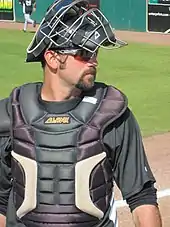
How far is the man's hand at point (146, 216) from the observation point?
2.95m

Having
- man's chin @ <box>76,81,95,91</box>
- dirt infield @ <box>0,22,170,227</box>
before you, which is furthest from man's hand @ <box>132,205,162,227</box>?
dirt infield @ <box>0,22,170,227</box>

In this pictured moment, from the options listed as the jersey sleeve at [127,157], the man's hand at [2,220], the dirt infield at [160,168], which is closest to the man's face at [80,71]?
the jersey sleeve at [127,157]

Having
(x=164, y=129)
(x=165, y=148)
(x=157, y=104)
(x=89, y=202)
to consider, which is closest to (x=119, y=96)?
(x=89, y=202)

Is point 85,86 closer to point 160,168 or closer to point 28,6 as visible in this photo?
point 160,168

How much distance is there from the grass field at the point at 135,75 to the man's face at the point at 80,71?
723 cm

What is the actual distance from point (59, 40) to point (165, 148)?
21.2ft

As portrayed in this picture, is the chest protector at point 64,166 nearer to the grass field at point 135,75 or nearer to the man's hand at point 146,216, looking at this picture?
the man's hand at point 146,216

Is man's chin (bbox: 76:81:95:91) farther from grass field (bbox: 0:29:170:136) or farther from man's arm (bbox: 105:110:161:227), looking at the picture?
grass field (bbox: 0:29:170:136)

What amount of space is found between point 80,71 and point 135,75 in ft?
42.6

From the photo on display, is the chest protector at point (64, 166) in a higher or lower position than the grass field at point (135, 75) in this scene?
higher

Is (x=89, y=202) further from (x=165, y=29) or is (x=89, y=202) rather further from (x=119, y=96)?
(x=165, y=29)

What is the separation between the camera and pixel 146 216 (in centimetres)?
297

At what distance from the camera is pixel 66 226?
297 cm

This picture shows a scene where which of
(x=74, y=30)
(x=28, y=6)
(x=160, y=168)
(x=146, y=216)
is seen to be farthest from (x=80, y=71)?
(x=28, y=6)
